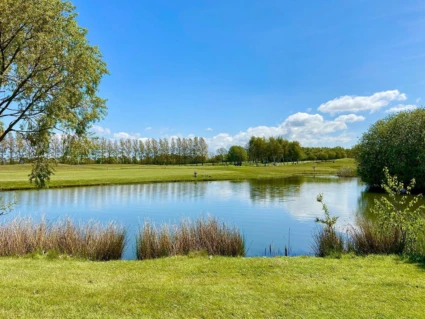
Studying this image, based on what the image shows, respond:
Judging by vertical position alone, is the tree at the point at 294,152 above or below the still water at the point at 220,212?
above

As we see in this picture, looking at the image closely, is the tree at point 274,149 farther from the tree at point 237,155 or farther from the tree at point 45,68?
the tree at point 45,68

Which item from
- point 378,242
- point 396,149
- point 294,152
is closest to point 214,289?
point 378,242

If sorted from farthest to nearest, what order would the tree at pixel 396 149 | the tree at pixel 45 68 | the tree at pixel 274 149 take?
1. the tree at pixel 274 149
2. the tree at pixel 396 149
3. the tree at pixel 45 68

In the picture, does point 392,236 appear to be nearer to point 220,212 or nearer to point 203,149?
point 220,212

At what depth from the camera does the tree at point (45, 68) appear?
801 cm

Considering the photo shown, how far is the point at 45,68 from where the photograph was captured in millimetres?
8492

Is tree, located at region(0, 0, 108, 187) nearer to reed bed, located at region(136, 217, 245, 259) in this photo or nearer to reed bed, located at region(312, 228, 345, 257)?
reed bed, located at region(136, 217, 245, 259)

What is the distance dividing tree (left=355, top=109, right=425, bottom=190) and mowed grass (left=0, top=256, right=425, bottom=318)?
93.6 feet

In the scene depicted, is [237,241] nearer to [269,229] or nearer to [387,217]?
[387,217]

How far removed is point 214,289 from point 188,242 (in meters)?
3.68

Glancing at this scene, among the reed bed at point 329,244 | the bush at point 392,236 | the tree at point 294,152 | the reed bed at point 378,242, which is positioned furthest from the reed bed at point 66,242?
the tree at point 294,152

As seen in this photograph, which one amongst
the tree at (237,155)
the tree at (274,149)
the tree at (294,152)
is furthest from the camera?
the tree at (237,155)

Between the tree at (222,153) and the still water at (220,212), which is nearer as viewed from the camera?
the still water at (220,212)

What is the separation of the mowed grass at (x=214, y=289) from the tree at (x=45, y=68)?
4.07 meters
